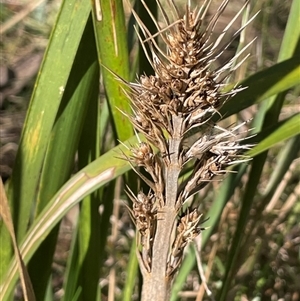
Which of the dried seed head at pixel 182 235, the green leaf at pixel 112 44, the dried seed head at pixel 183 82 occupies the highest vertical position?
the green leaf at pixel 112 44

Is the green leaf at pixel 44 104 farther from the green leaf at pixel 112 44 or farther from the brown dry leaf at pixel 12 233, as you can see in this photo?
the brown dry leaf at pixel 12 233

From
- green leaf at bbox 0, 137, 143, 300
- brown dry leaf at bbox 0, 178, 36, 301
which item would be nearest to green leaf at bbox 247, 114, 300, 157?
green leaf at bbox 0, 137, 143, 300

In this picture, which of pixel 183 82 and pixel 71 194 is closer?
pixel 183 82

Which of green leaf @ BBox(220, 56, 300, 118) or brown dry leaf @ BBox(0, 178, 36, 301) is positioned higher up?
green leaf @ BBox(220, 56, 300, 118)

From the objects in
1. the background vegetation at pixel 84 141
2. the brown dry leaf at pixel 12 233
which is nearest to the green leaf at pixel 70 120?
the background vegetation at pixel 84 141

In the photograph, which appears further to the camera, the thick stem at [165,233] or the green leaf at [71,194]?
the green leaf at [71,194]

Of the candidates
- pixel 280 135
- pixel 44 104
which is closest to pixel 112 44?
pixel 44 104

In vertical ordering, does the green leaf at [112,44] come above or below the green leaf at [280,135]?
above

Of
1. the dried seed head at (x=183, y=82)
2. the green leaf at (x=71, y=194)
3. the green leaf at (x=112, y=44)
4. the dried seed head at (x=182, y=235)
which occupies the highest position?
→ the green leaf at (x=112, y=44)

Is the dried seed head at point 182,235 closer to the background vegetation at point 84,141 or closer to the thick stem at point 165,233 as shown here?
the thick stem at point 165,233

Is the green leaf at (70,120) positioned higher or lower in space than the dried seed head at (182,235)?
higher

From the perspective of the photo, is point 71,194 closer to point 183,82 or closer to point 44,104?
point 44,104

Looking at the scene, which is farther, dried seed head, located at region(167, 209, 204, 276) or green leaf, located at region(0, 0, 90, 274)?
green leaf, located at region(0, 0, 90, 274)

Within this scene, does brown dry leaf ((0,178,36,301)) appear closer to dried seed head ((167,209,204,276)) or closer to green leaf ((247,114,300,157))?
dried seed head ((167,209,204,276))
